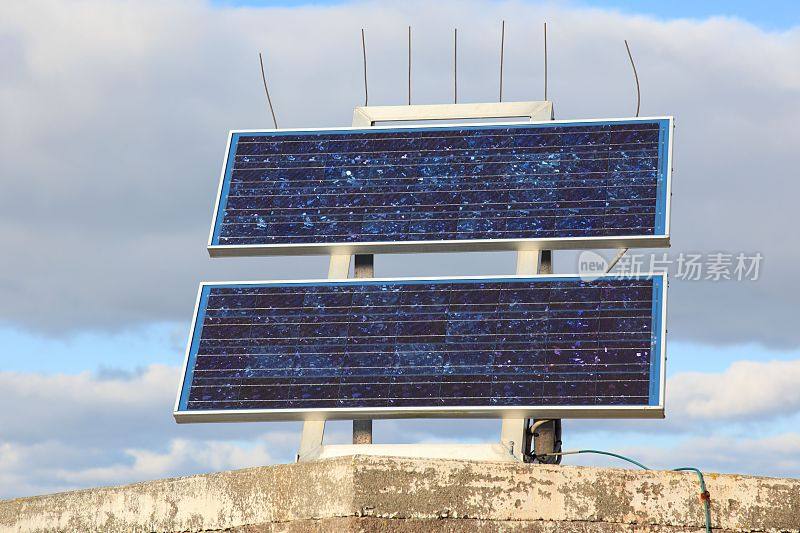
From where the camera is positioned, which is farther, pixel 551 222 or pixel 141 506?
pixel 551 222

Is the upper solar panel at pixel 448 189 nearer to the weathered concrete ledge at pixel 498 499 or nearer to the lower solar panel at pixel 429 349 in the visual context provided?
the lower solar panel at pixel 429 349

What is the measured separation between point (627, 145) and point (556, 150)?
111 centimetres

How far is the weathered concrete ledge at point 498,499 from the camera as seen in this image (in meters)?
15.0

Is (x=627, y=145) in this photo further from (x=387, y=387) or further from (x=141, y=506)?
(x=141, y=506)

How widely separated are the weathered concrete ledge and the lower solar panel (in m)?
2.20

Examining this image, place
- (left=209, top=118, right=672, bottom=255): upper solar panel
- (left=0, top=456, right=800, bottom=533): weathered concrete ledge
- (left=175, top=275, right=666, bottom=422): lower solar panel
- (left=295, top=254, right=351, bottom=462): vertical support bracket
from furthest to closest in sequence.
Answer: (left=209, top=118, right=672, bottom=255): upper solar panel
(left=295, top=254, right=351, bottom=462): vertical support bracket
(left=175, top=275, right=666, bottom=422): lower solar panel
(left=0, top=456, right=800, bottom=533): weathered concrete ledge

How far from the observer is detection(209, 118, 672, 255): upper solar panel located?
19.7 metres

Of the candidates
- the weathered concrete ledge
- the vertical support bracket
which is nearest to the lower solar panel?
the vertical support bracket

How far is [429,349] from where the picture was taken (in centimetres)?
1864

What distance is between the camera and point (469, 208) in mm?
20219

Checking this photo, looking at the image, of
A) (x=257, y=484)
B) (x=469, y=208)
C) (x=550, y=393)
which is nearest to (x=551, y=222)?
(x=469, y=208)

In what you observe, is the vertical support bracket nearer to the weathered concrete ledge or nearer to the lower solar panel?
the lower solar panel

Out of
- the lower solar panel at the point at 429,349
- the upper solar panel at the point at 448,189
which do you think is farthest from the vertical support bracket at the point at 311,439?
the upper solar panel at the point at 448,189

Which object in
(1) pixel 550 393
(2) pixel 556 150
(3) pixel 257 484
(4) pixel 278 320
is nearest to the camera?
(3) pixel 257 484
